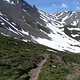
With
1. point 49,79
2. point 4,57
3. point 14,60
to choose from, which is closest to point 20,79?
point 49,79

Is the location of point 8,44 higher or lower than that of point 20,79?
higher

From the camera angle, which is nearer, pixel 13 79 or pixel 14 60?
pixel 13 79

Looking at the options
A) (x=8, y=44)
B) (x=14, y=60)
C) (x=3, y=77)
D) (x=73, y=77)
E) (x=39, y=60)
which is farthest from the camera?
(x=8, y=44)

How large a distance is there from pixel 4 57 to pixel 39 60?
499 cm

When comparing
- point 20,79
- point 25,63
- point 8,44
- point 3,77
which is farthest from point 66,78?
point 8,44

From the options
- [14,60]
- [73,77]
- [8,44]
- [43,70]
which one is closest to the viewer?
[73,77]

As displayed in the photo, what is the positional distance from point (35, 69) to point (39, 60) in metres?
6.20

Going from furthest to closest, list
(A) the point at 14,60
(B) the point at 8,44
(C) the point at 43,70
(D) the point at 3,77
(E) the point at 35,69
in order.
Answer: (B) the point at 8,44
(A) the point at 14,60
(E) the point at 35,69
(C) the point at 43,70
(D) the point at 3,77

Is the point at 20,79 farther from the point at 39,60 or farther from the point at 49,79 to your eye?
the point at 39,60

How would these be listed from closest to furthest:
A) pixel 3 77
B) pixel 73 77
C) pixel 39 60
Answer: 1. pixel 73 77
2. pixel 3 77
3. pixel 39 60

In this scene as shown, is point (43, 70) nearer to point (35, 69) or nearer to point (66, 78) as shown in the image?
point (35, 69)

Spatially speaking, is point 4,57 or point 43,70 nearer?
point 43,70

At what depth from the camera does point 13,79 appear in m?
27.4

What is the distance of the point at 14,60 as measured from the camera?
119 ft
